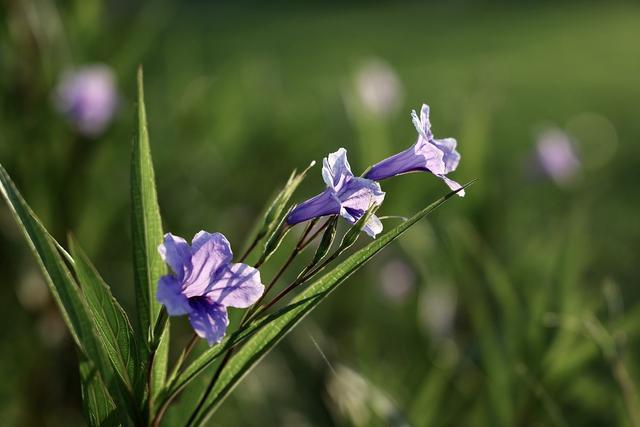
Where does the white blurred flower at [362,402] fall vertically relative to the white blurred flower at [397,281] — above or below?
above

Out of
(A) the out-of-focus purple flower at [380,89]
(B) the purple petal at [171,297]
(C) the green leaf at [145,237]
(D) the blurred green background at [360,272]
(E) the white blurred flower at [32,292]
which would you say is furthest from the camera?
(A) the out-of-focus purple flower at [380,89]

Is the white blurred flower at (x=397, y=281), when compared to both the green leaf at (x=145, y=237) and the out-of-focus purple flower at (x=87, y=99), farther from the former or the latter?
the green leaf at (x=145, y=237)

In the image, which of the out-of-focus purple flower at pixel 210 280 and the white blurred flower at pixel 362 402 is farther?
the white blurred flower at pixel 362 402

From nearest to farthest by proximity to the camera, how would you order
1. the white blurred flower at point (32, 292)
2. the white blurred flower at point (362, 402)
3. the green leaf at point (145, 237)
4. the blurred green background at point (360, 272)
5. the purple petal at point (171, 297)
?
the purple petal at point (171, 297)
the green leaf at point (145, 237)
the white blurred flower at point (362, 402)
the blurred green background at point (360, 272)
the white blurred flower at point (32, 292)

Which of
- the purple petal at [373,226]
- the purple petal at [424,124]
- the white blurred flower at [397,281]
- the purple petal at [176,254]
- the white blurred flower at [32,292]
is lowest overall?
the white blurred flower at [397,281]

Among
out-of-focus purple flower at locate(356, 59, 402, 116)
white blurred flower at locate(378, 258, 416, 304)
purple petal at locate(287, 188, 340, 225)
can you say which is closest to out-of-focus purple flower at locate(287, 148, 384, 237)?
purple petal at locate(287, 188, 340, 225)

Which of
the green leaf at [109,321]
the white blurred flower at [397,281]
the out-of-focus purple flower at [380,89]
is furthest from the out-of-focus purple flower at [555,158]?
the green leaf at [109,321]
